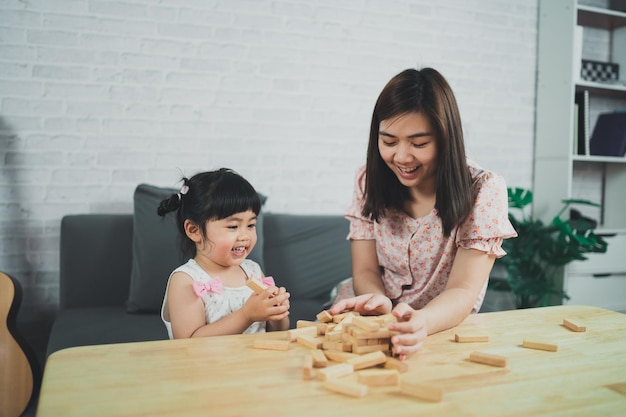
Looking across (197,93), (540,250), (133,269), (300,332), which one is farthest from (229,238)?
(540,250)

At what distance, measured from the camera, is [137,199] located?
2.42 m

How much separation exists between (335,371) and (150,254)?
1.61 metres

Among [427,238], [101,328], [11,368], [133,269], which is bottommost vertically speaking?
[11,368]

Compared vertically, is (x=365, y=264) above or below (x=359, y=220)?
below

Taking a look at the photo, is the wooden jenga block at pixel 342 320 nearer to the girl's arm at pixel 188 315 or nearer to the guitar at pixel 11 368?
the girl's arm at pixel 188 315

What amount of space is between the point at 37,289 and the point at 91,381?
78.2 inches

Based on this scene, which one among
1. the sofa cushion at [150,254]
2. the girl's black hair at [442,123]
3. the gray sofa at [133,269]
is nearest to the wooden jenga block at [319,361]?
the girl's black hair at [442,123]

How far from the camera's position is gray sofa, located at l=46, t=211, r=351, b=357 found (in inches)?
84.2

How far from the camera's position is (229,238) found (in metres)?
1.53

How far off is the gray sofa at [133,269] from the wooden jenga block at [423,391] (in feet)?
4.48

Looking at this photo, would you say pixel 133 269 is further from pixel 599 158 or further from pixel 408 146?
pixel 599 158

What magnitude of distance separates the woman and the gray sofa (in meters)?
0.65

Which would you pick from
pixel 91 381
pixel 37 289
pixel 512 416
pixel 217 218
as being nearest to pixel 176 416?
pixel 91 381

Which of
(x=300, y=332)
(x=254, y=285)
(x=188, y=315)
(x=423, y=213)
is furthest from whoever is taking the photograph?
(x=423, y=213)
